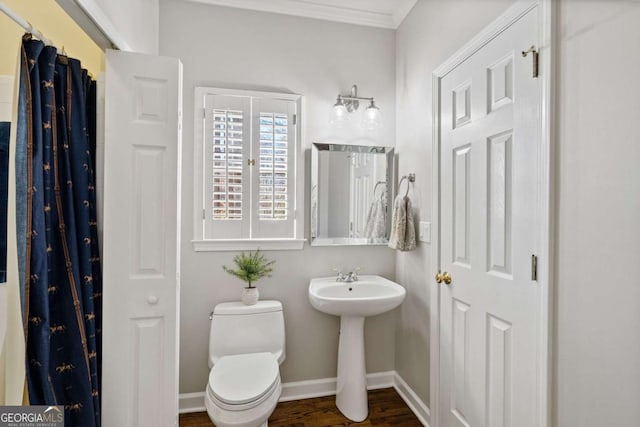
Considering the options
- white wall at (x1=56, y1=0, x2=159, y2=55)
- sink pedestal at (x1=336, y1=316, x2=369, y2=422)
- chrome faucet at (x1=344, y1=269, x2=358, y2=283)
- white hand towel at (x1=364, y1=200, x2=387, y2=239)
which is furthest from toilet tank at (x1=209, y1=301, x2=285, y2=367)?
white wall at (x1=56, y1=0, x2=159, y2=55)

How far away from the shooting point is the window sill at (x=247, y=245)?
206cm

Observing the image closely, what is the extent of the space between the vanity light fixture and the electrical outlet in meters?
0.82

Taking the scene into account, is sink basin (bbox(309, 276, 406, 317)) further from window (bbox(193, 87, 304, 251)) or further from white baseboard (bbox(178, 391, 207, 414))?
white baseboard (bbox(178, 391, 207, 414))

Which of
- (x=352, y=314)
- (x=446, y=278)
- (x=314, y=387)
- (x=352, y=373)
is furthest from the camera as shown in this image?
(x=314, y=387)

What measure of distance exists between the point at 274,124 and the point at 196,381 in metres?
1.79

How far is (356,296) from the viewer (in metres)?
2.15

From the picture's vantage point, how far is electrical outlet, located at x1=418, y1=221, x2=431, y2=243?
6.25 ft

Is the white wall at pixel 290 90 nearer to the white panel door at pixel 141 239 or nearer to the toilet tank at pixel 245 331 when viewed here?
the toilet tank at pixel 245 331

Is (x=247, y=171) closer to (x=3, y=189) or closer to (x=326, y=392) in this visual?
(x=3, y=189)

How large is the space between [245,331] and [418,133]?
167 cm

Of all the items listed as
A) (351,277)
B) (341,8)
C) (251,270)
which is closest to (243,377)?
(251,270)

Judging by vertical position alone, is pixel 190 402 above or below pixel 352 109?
below

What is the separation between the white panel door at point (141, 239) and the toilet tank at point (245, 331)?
0.44 metres

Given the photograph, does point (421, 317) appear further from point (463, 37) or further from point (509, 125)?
point (463, 37)
